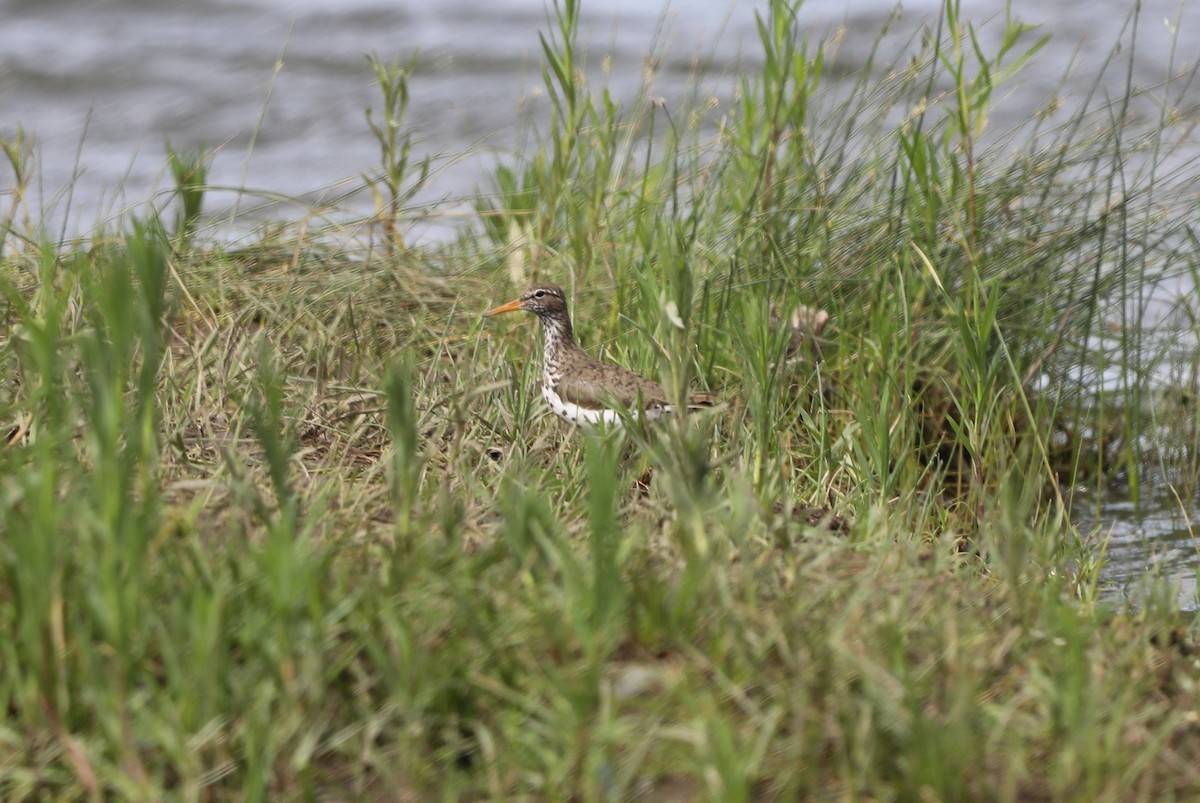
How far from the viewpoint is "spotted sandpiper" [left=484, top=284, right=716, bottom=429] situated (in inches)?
193

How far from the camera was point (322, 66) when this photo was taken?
1283 centimetres

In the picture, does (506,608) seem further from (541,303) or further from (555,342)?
(541,303)

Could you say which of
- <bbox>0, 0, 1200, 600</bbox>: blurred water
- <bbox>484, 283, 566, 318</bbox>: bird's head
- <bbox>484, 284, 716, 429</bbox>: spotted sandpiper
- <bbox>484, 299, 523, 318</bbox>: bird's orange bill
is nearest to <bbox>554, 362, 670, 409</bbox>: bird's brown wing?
<bbox>484, 284, 716, 429</bbox>: spotted sandpiper

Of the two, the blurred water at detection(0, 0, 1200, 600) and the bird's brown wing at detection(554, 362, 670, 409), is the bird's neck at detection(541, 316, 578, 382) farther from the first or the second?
the blurred water at detection(0, 0, 1200, 600)

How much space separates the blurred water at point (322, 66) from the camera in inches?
431

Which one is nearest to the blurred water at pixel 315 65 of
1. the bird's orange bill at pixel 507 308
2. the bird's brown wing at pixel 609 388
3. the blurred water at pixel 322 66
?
the blurred water at pixel 322 66

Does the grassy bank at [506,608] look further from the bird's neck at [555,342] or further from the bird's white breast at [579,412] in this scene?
the bird's neck at [555,342]

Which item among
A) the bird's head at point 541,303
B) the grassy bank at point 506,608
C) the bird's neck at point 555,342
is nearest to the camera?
the grassy bank at point 506,608

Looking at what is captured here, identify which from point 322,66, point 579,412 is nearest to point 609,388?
point 579,412

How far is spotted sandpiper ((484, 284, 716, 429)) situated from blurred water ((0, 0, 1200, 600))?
4203 millimetres

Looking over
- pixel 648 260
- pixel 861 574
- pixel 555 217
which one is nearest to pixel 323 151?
pixel 555 217

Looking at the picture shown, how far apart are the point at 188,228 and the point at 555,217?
1381 mm

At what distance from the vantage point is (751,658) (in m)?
2.87

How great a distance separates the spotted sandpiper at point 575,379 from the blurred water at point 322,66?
13.8 feet
